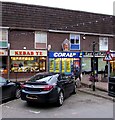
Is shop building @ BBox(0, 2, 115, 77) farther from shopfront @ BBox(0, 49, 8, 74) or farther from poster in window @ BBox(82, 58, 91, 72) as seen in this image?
shopfront @ BBox(0, 49, 8, 74)

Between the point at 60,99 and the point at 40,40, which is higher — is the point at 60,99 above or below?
below

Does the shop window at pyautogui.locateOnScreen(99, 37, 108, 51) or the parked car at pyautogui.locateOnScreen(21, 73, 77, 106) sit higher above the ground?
the shop window at pyautogui.locateOnScreen(99, 37, 108, 51)

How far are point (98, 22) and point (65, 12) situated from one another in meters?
4.86

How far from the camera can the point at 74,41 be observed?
1101 inches

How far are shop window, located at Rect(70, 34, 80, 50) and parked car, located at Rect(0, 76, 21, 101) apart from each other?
51.6ft

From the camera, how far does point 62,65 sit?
89.1 ft

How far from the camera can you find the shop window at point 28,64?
80.2 feet

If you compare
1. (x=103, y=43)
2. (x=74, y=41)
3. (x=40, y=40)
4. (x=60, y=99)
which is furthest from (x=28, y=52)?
(x=60, y=99)

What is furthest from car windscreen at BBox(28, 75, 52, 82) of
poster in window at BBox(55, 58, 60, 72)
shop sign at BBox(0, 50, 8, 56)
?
poster in window at BBox(55, 58, 60, 72)

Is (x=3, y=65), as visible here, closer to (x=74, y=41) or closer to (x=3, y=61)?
(x=3, y=61)

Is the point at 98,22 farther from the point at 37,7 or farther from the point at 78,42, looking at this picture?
the point at 37,7

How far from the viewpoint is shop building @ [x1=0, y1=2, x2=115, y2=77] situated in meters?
23.9

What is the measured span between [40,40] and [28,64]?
2.79m

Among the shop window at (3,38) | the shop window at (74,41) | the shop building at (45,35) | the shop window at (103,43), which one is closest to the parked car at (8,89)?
the shop building at (45,35)
